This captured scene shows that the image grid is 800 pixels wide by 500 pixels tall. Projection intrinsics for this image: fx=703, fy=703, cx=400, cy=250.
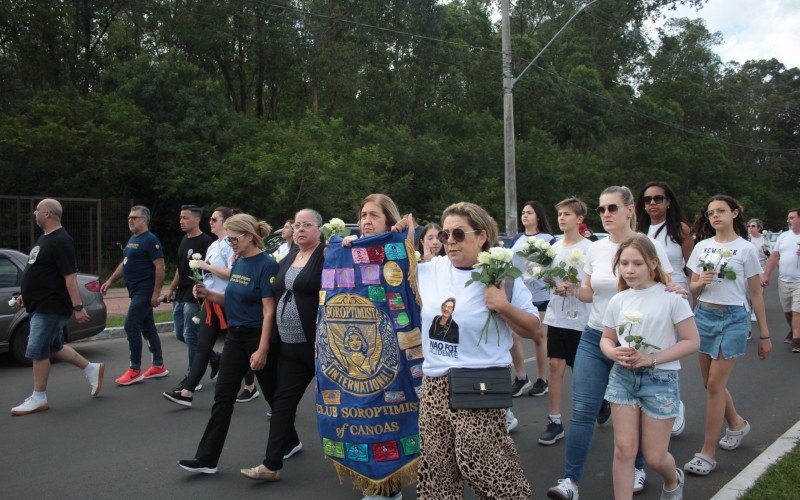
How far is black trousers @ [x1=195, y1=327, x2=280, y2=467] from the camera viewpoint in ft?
16.4

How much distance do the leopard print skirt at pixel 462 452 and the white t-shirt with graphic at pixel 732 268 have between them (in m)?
2.64

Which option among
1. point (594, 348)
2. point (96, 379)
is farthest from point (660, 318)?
point (96, 379)

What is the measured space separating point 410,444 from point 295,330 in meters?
1.13

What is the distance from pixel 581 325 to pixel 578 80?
114 ft

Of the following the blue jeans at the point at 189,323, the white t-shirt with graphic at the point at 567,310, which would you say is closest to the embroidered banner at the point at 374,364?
the white t-shirt with graphic at the point at 567,310

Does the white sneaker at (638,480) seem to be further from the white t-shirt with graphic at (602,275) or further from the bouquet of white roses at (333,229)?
the bouquet of white roses at (333,229)

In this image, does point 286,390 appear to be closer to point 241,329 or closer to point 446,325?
point 241,329

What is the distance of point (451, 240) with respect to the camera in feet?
11.8

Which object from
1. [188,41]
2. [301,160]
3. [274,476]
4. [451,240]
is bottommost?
[274,476]

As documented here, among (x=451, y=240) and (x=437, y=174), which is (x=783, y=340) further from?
(x=437, y=174)

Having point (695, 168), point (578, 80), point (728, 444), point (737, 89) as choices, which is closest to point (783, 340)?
point (728, 444)

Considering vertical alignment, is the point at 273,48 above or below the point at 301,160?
above

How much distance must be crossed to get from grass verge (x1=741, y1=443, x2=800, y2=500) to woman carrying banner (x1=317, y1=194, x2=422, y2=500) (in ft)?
7.10

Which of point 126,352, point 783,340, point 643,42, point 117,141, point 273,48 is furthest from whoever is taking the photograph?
point 643,42
